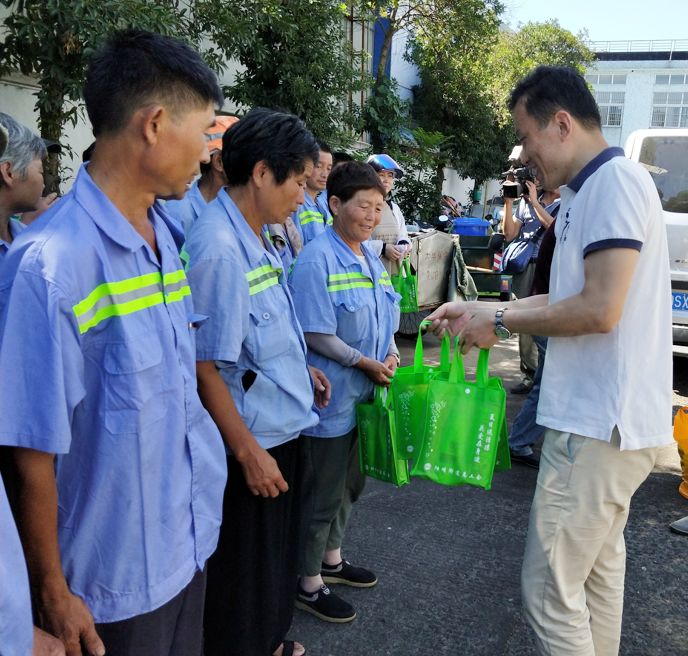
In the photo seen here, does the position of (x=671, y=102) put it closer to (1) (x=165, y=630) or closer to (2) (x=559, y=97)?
(2) (x=559, y=97)

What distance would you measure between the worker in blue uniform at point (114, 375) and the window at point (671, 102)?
46.6 m

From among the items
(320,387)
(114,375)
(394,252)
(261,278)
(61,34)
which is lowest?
(320,387)

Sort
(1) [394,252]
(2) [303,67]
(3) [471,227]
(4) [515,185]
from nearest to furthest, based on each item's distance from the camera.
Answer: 1. (1) [394,252]
2. (4) [515,185]
3. (2) [303,67]
4. (3) [471,227]

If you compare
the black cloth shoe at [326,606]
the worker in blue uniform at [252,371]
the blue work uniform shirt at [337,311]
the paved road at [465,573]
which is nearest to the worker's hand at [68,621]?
the worker in blue uniform at [252,371]

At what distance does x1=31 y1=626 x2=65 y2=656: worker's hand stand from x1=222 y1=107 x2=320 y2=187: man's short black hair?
4.47 ft

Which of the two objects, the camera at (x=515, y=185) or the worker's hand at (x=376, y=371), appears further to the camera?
the camera at (x=515, y=185)

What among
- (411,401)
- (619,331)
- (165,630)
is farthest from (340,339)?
(165,630)

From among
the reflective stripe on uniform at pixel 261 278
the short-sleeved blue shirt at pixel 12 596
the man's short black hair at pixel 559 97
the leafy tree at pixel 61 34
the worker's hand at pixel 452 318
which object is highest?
the leafy tree at pixel 61 34

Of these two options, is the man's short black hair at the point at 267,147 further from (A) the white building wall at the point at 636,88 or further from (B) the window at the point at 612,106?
(B) the window at the point at 612,106

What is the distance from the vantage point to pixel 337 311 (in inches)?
104

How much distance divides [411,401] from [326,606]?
0.97 m

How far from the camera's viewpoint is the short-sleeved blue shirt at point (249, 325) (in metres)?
1.87

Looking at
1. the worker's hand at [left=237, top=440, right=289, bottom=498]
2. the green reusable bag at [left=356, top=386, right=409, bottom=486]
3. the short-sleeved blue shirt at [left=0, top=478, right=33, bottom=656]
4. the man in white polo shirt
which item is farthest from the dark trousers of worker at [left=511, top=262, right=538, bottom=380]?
the short-sleeved blue shirt at [left=0, top=478, right=33, bottom=656]

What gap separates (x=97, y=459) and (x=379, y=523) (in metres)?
2.49
